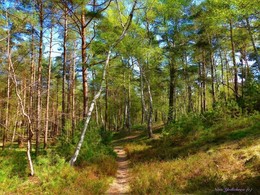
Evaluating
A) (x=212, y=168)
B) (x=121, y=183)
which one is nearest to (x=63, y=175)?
(x=121, y=183)

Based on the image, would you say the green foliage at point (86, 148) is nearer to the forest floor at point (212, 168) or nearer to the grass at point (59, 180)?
the grass at point (59, 180)

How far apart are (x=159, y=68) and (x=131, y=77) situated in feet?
15.4

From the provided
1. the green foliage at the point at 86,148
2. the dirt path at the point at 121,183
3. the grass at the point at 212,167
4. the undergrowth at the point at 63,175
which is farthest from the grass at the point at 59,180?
the grass at the point at 212,167

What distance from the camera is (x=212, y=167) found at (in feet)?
24.7

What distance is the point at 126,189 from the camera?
772 centimetres

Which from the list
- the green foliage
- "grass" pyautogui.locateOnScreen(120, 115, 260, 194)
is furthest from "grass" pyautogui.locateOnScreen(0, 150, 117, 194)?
"grass" pyautogui.locateOnScreen(120, 115, 260, 194)

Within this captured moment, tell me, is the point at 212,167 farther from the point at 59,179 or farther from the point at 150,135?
the point at 150,135

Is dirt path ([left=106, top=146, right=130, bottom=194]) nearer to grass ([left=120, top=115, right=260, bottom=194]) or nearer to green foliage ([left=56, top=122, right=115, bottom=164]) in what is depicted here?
grass ([left=120, top=115, right=260, bottom=194])

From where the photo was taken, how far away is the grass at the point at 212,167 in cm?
630

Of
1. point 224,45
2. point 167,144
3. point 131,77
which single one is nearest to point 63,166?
point 167,144

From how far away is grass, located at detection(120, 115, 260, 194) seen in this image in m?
6.30

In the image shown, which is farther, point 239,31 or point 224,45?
point 224,45

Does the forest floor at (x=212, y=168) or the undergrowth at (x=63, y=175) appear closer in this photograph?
the forest floor at (x=212, y=168)

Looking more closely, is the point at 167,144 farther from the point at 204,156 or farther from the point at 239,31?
the point at 239,31
